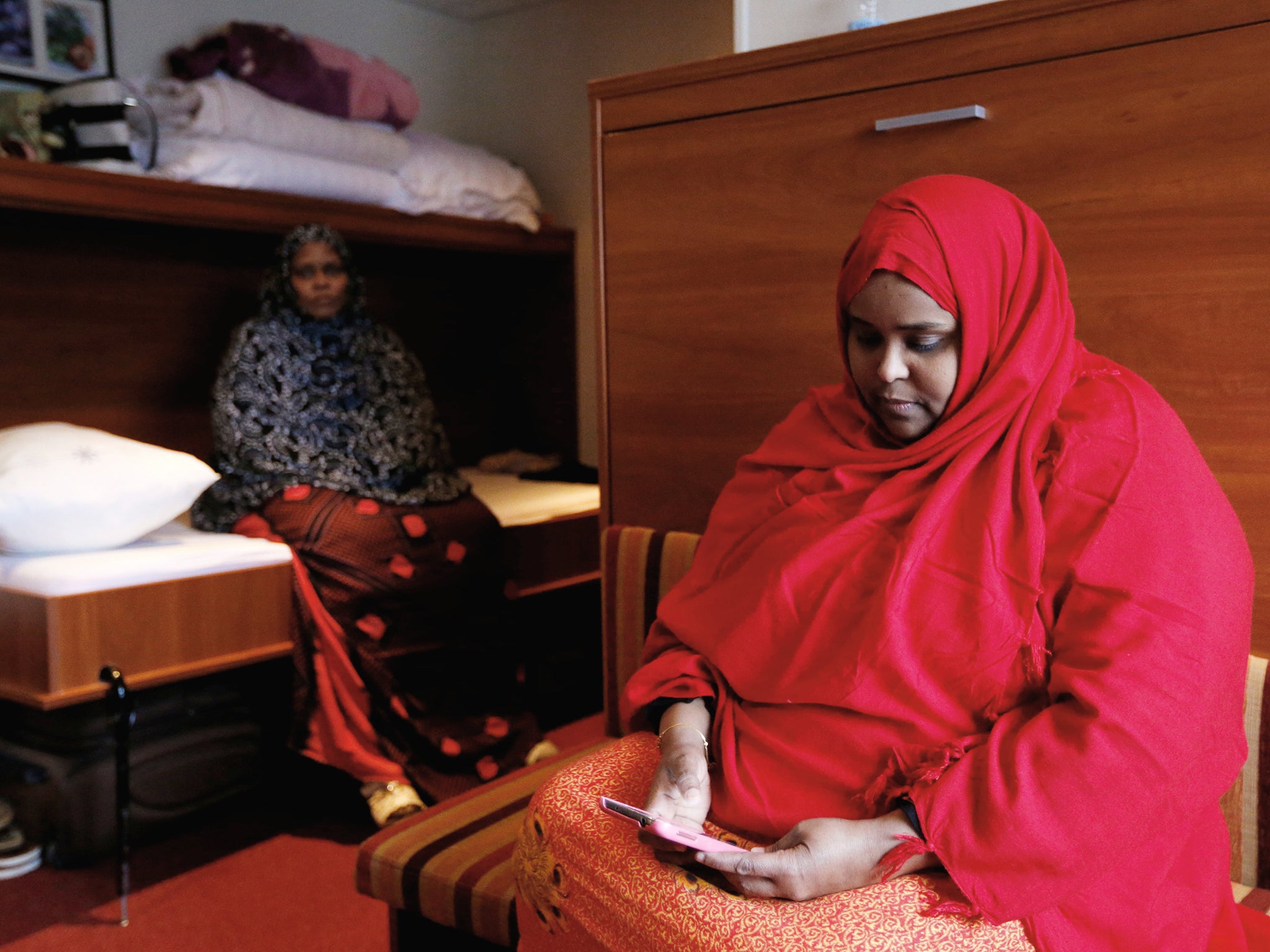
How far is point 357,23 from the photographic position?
11.1 ft

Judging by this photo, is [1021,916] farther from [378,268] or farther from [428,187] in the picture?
[378,268]

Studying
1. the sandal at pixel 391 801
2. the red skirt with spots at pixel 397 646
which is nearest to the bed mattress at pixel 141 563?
the red skirt with spots at pixel 397 646

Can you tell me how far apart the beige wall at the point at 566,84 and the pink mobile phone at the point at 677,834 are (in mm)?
2572

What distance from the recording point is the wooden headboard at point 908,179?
1.18m

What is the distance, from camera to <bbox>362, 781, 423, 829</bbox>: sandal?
7.02 ft

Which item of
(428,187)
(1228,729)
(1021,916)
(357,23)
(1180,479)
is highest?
(357,23)

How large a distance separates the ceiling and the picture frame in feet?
3.67

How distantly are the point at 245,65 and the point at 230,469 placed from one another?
1026mm

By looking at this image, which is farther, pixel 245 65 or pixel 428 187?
pixel 428 187

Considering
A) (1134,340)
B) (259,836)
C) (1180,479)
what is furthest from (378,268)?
(1180,479)

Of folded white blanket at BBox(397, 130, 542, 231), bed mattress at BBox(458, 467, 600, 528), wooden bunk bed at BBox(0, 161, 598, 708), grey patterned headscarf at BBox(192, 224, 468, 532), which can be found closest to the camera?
wooden bunk bed at BBox(0, 161, 598, 708)

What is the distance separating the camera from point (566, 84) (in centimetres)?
352

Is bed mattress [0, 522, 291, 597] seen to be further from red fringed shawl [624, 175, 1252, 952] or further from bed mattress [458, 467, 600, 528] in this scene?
red fringed shawl [624, 175, 1252, 952]

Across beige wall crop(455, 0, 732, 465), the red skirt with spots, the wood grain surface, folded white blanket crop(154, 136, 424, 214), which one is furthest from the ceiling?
the wood grain surface
